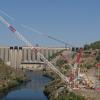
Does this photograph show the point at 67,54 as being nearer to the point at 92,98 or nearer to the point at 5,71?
the point at 5,71

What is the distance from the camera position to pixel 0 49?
176m

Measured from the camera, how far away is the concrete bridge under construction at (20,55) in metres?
164

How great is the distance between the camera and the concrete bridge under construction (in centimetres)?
16418

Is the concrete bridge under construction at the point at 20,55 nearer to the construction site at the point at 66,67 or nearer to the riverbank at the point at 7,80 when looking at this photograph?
the construction site at the point at 66,67

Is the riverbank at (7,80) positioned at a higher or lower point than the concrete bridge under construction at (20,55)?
lower

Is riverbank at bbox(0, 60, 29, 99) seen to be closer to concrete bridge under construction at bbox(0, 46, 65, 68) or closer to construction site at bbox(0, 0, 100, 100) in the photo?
construction site at bbox(0, 0, 100, 100)

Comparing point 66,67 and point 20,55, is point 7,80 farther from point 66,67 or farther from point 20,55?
point 20,55

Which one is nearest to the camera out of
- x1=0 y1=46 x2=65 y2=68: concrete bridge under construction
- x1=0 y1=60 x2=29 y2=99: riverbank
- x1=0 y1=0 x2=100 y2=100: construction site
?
x1=0 y1=0 x2=100 y2=100: construction site

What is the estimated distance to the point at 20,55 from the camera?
545 feet

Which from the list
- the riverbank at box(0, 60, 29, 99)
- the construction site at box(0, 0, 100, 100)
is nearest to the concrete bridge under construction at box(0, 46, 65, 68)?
the construction site at box(0, 0, 100, 100)

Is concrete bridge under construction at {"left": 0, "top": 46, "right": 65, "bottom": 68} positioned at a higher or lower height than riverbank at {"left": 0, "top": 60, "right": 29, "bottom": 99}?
higher

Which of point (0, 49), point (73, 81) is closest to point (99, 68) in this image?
point (73, 81)

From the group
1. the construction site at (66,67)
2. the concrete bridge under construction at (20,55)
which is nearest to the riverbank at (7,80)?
the construction site at (66,67)

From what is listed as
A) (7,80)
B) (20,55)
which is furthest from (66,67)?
(20,55)
